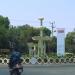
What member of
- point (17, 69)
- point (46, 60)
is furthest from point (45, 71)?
point (46, 60)

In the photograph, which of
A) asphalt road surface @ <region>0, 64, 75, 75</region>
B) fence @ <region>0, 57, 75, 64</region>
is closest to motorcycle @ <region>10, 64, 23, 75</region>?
asphalt road surface @ <region>0, 64, 75, 75</region>

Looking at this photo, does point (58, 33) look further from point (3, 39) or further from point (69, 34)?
point (69, 34)

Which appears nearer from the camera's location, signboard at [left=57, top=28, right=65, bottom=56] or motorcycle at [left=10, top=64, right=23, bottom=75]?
motorcycle at [left=10, top=64, right=23, bottom=75]

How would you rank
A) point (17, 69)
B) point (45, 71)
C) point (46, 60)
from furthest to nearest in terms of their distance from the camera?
point (46, 60) < point (45, 71) < point (17, 69)

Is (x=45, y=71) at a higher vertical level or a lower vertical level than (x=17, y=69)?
lower

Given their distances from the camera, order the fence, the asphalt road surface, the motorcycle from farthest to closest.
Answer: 1. the fence
2. the asphalt road surface
3. the motorcycle

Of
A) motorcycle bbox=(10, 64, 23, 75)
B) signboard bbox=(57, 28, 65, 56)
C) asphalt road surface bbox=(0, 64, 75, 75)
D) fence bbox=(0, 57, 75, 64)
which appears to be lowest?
asphalt road surface bbox=(0, 64, 75, 75)

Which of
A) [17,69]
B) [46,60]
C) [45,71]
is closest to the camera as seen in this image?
[17,69]

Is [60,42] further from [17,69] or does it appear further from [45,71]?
[17,69]

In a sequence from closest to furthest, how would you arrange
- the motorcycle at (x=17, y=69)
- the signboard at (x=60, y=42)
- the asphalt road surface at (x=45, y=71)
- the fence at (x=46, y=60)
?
the motorcycle at (x=17, y=69), the asphalt road surface at (x=45, y=71), the fence at (x=46, y=60), the signboard at (x=60, y=42)

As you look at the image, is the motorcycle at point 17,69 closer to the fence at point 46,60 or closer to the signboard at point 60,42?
the fence at point 46,60

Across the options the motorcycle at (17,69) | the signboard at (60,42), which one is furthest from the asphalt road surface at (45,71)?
the signboard at (60,42)

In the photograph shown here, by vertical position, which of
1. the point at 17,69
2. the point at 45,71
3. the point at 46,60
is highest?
the point at 46,60

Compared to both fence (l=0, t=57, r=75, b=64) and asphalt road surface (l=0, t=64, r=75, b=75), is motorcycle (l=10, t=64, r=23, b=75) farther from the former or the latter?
fence (l=0, t=57, r=75, b=64)
